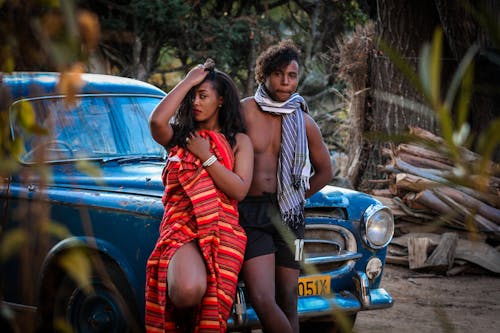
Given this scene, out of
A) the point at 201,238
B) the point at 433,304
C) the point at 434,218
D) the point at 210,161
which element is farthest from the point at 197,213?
the point at 434,218

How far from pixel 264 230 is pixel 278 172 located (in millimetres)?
306

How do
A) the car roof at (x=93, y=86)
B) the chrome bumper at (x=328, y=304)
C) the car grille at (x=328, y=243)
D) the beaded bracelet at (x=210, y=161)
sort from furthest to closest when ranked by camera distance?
1. the car roof at (x=93, y=86)
2. the car grille at (x=328, y=243)
3. the chrome bumper at (x=328, y=304)
4. the beaded bracelet at (x=210, y=161)

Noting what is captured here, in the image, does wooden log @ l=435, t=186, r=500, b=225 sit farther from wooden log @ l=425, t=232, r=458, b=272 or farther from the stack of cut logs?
wooden log @ l=425, t=232, r=458, b=272

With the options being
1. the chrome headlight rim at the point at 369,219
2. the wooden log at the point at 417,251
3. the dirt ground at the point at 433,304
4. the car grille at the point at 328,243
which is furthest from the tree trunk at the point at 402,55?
the car grille at the point at 328,243

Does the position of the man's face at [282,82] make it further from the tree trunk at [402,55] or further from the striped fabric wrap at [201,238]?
the tree trunk at [402,55]

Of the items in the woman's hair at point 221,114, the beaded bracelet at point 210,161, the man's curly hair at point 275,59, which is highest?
the man's curly hair at point 275,59

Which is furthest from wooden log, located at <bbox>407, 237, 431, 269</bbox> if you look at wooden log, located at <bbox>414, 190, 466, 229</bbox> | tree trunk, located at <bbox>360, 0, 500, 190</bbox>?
tree trunk, located at <bbox>360, 0, 500, 190</bbox>

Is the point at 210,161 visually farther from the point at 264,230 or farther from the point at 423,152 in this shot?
the point at 423,152

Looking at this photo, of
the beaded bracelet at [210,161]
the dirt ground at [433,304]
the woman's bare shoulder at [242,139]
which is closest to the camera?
the beaded bracelet at [210,161]

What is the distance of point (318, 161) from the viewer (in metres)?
4.31

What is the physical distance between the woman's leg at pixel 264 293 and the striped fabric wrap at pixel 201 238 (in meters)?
0.07

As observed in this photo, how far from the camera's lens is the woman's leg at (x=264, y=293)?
3.72 metres

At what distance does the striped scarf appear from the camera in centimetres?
396

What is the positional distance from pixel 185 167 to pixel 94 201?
2.67 ft
